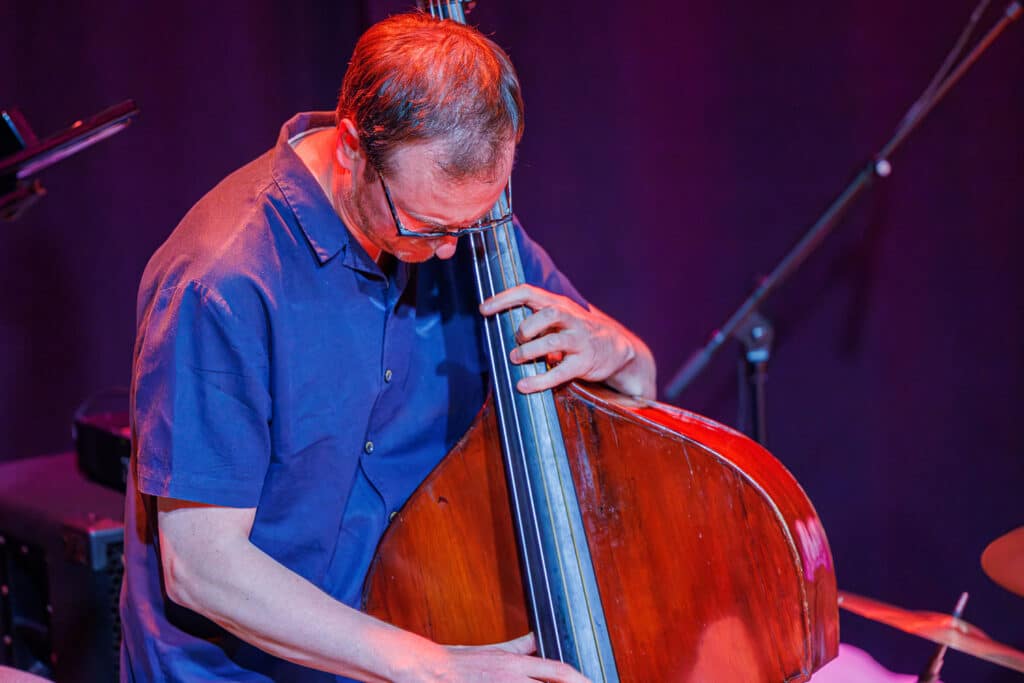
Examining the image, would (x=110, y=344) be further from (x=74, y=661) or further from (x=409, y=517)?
(x=409, y=517)

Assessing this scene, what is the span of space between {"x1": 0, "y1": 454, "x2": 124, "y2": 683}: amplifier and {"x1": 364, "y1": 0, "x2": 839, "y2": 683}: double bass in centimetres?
74

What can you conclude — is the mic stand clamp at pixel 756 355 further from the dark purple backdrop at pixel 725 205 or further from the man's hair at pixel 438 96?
the man's hair at pixel 438 96

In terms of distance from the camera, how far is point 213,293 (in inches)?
44.5

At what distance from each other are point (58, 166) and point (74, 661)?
4.31ft

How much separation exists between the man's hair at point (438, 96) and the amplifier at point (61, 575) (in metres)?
1.03

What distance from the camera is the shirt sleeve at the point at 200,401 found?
1.11m

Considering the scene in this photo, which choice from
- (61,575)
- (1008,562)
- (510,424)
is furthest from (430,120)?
(61,575)

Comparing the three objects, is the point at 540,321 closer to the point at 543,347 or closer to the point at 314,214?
the point at 543,347

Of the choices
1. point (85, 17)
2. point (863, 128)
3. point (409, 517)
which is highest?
point (85, 17)

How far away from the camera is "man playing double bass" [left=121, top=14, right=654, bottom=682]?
1.12 metres

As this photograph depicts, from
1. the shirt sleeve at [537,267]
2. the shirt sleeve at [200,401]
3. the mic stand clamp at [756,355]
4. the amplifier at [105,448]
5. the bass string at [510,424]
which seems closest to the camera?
the shirt sleeve at [200,401]

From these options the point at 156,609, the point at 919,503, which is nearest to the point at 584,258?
the point at 919,503

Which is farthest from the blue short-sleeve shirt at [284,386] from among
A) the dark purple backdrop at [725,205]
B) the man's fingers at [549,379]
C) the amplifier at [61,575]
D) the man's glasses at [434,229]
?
the dark purple backdrop at [725,205]

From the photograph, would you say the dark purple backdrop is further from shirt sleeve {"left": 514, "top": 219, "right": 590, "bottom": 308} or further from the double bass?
the double bass
